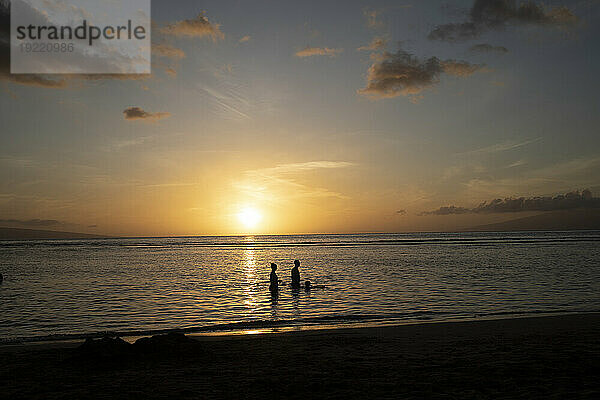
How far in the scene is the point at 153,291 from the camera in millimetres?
28469

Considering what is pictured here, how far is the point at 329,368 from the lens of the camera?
10406 mm

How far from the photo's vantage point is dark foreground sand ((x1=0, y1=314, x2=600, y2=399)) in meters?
8.60

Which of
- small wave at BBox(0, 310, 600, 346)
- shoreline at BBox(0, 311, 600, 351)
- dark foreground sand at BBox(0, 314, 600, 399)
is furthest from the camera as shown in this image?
small wave at BBox(0, 310, 600, 346)

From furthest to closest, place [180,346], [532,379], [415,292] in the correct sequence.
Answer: [415,292] → [180,346] → [532,379]

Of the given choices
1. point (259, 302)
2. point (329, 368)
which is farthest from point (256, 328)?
point (329, 368)

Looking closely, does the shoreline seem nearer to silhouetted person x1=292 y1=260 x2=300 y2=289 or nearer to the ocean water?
the ocean water

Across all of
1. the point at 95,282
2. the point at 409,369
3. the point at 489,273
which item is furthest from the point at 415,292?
the point at 95,282

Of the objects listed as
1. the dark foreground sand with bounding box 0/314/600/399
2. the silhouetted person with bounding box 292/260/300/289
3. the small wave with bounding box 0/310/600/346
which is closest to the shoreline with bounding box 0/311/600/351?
the small wave with bounding box 0/310/600/346

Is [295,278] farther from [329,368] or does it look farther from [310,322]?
[329,368]

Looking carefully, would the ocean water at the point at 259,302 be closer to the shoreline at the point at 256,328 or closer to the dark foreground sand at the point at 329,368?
the shoreline at the point at 256,328

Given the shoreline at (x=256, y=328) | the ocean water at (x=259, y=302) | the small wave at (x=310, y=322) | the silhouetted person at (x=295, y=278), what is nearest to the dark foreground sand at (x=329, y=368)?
the shoreline at (x=256, y=328)

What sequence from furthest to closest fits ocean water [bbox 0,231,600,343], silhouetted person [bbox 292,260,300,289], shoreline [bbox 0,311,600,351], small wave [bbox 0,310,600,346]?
silhouetted person [bbox 292,260,300,289] → ocean water [bbox 0,231,600,343] → small wave [bbox 0,310,600,346] → shoreline [bbox 0,311,600,351]

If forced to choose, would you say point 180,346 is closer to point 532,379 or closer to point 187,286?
point 532,379

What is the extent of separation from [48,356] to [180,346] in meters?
3.58
